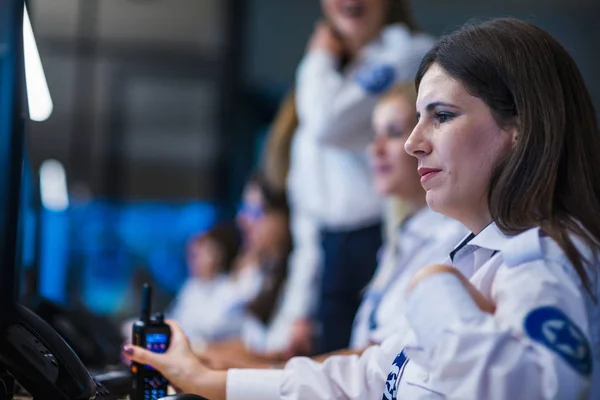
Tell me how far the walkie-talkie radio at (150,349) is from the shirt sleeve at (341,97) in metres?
1.25

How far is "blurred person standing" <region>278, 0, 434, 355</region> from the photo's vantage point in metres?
2.35

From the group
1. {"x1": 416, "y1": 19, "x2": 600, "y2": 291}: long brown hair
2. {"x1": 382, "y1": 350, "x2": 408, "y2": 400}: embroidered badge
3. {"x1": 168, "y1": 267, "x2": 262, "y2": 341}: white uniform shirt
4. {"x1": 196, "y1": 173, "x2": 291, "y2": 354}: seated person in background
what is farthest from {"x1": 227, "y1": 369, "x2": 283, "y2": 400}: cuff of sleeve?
{"x1": 168, "y1": 267, "x2": 262, "y2": 341}: white uniform shirt

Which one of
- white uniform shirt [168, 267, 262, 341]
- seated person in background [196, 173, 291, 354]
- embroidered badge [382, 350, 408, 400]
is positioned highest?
embroidered badge [382, 350, 408, 400]

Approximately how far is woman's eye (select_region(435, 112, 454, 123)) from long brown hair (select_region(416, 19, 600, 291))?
40 millimetres

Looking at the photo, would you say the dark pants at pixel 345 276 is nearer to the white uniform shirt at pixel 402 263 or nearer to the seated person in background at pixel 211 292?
the white uniform shirt at pixel 402 263

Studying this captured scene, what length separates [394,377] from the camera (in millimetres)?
1066

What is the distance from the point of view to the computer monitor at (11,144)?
1.00 meters

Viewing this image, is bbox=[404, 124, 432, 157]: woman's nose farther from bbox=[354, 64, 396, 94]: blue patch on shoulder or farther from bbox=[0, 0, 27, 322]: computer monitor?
bbox=[354, 64, 396, 94]: blue patch on shoulder

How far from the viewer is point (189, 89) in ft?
21.7

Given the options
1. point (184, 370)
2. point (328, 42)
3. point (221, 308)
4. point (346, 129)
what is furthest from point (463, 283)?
point (221, 308)

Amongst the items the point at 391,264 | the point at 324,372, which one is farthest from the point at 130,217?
the point at 324,372

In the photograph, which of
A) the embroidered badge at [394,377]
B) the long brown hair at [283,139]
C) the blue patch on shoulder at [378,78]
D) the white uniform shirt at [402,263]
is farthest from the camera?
the long brown hair at [283,139]

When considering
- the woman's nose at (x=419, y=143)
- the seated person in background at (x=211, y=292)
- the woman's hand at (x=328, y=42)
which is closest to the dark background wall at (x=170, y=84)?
the seated person in background at (x=211, y=292)

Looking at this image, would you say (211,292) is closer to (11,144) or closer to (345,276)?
(345,276)
